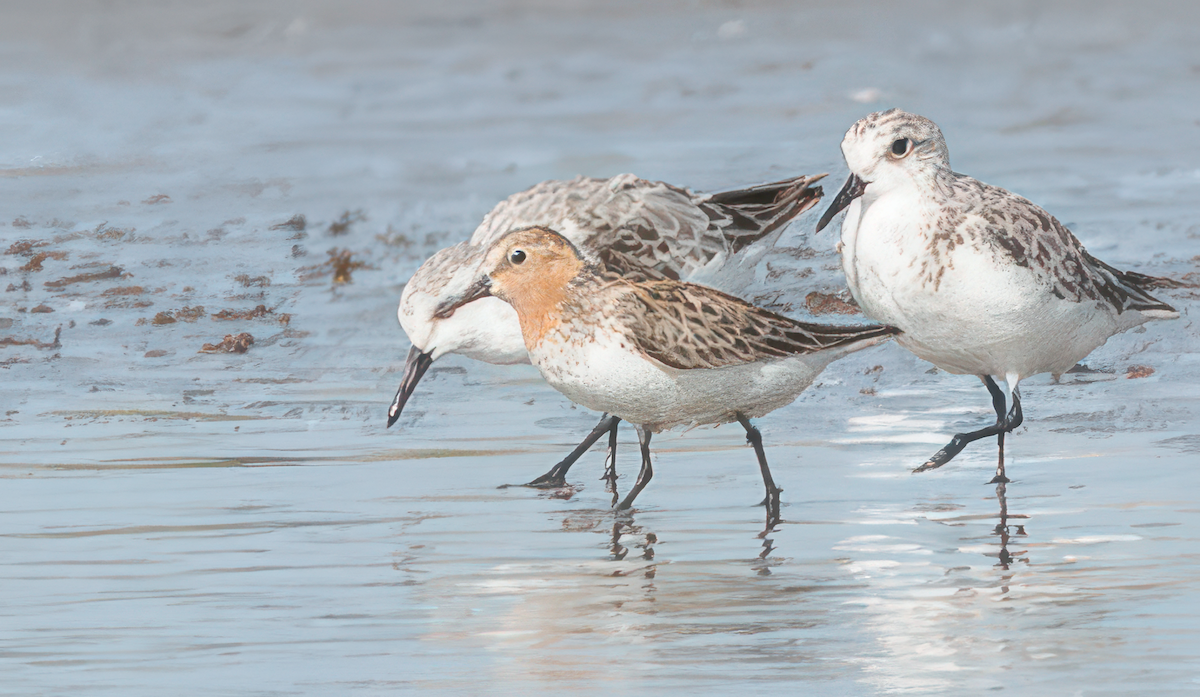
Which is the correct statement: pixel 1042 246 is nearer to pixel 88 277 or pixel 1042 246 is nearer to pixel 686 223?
pixel 686 223

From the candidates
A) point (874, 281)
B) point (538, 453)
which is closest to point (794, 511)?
point (874, 281)

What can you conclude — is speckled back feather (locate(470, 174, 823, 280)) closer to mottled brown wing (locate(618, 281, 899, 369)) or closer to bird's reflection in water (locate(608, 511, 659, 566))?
mottled brown wing (locate(618, 281, 899, 369))

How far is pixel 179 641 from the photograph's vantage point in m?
5.33

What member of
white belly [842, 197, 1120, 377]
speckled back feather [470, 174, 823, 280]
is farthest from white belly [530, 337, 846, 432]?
speckled back feather [470, 174, 823, 280]

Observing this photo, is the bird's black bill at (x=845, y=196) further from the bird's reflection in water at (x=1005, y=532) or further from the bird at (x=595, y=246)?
the bird's reflection in water at (x=1005, y=532)

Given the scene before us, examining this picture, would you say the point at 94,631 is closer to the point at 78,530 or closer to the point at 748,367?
the point at 78,530

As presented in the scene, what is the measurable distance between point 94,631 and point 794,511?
303 cm

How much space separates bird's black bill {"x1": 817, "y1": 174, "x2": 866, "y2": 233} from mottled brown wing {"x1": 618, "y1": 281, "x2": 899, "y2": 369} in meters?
1.02

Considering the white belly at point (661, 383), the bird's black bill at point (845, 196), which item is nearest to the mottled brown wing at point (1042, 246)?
the bird's black bill at point (845, 196)

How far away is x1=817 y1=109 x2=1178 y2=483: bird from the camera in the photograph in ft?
24.5

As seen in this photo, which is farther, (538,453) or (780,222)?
(780,222)

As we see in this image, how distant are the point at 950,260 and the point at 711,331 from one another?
1482mm

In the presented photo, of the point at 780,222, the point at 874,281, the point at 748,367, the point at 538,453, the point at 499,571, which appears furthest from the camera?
the point at 780,222

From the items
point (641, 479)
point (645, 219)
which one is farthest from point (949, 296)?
point (645, 219)
